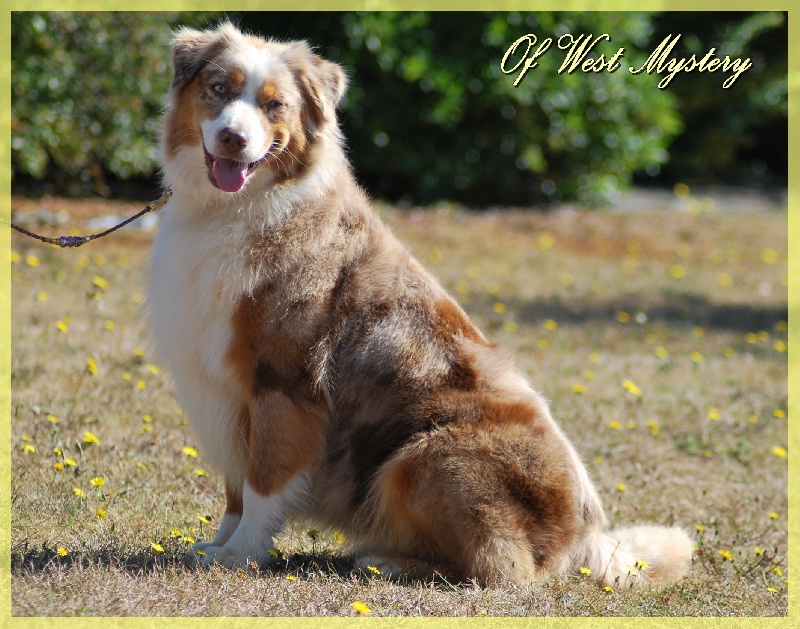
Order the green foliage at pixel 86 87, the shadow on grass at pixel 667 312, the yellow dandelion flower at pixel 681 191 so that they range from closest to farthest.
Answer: the shadow on grass at pixel 667 312
the green foliage at pixel 86 87
the yellow dandelion flower at pixel 681 191

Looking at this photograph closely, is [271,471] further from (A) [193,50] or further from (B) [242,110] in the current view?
(A) [193,50]

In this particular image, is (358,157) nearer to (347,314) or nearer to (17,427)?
(17,427)

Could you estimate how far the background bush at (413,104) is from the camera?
30.6 ft

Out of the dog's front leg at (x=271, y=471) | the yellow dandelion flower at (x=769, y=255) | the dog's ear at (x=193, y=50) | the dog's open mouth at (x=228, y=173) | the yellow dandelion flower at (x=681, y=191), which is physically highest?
the yellow dandelion flower at (x=681, y=191)

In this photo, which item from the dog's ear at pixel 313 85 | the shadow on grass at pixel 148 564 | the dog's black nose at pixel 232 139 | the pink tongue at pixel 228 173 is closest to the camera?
the shadow on grass at pixel 148 564

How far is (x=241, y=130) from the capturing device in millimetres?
3752

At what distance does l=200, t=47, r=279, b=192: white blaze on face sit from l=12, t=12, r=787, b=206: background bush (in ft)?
18.6

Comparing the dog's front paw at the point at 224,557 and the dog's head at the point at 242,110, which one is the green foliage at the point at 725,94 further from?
the dog's front paw at the point at 224,557

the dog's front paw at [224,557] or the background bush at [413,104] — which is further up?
the background bush at [413,104]

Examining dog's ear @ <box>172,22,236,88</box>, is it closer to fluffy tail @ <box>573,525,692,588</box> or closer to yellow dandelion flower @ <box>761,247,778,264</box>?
fluffy tail @ <box>573,525,692,588</box>

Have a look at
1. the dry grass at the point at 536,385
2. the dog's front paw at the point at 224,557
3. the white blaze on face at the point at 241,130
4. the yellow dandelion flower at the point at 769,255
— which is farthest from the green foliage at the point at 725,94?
the dog's front paw at the point at 224,557

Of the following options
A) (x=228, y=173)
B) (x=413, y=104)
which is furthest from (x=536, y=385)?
(x=413, y=104)

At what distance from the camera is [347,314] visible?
3900 millimetres

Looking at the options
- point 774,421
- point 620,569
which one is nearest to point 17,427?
point 620,569
